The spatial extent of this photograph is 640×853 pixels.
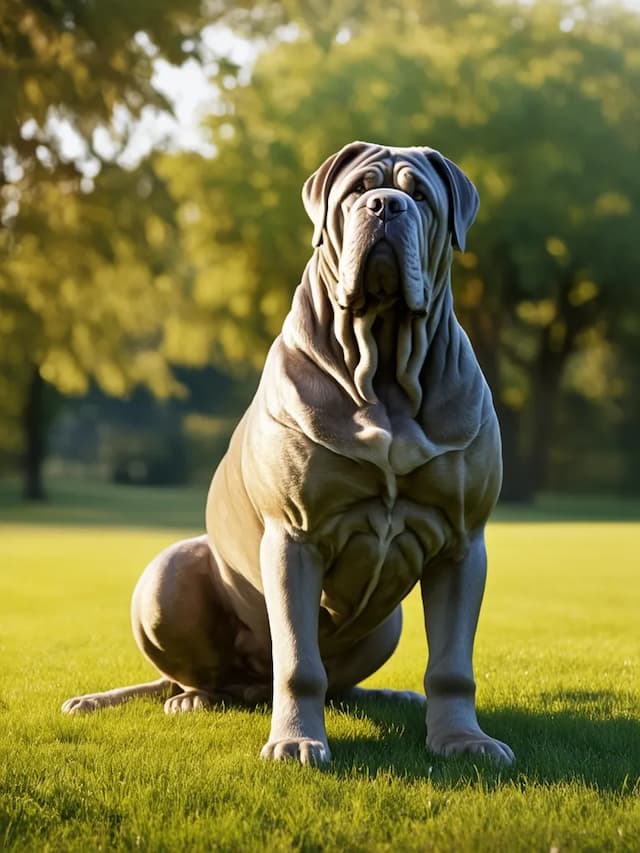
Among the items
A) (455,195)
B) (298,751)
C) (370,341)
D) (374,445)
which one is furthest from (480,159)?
(298,751)

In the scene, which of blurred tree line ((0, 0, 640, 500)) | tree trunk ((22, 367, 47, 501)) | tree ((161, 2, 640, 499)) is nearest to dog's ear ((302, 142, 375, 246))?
A: blurred tree line ((0, 0, 640, 500))

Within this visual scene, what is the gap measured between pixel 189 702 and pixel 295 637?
1.09 metres

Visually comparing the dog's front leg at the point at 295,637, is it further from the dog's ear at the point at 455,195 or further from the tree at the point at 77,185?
the tree at the point at 77,185

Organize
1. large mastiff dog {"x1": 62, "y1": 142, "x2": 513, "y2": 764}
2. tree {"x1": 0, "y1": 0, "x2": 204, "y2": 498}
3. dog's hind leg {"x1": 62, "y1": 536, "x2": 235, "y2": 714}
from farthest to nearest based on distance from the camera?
tree {"x1": 0, "y1": 0, "x2": 204, "y2": 498} < dog's hind leg {"x1": 62, "y1": 536, "x2": 235, "y2": 714} < large mastiff dog {"x1": 62, "y1": 142, "x2": 513, "y2": 764}

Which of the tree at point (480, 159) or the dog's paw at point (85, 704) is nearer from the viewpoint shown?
the dog's paw at point (85, 704)

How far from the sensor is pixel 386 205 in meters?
3.71

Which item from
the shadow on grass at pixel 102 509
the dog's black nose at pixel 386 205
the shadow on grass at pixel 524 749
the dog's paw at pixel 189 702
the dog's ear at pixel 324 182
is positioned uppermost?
the dog's ear at pixel 324 182

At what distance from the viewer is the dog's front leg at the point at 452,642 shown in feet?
13.1

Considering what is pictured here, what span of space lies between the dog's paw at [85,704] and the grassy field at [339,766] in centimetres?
6

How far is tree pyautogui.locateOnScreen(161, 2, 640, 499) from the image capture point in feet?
89.9

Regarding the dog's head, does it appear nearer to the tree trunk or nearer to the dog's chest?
the dog's chest

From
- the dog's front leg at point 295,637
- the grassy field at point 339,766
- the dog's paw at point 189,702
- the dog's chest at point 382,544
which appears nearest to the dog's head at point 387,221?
the dog's chest at point 382,544

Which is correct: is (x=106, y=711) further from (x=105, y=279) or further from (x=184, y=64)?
(x=105, y=279)

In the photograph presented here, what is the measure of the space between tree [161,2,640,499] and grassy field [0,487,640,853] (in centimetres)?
2091
